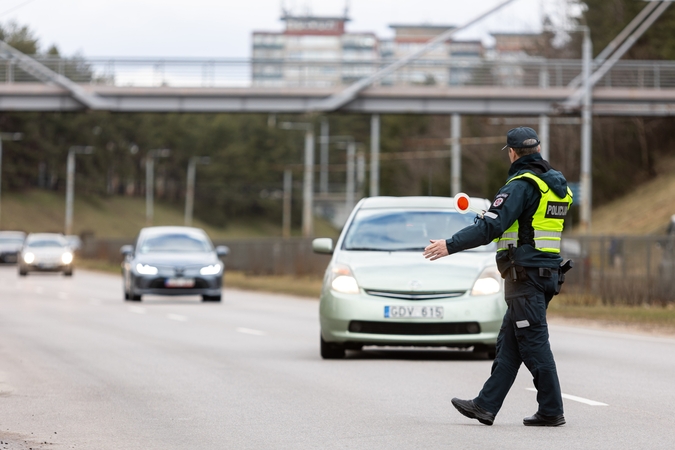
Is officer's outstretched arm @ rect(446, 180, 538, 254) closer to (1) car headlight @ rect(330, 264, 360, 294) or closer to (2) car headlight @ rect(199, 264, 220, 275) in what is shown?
(1) car headlight @ rect(330, 264, 360, 294)

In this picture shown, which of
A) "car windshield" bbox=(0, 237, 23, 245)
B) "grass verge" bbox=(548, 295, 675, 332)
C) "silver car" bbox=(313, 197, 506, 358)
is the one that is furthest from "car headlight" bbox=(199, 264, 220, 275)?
"car windshield" bbox=(0, 237, 23, 245)

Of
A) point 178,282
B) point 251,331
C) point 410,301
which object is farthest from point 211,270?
point 410,301

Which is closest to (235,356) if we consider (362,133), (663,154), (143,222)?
(663,154)

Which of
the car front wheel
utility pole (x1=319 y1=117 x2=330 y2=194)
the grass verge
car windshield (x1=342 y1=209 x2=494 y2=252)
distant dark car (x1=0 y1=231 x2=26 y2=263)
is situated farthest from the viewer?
utility pole (x1=319 y1=117 x2=330 y2=194)

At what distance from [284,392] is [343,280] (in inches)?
113

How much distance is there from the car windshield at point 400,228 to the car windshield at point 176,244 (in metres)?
15.1

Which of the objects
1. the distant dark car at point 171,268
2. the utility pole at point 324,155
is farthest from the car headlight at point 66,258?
the utility pole at point 324,155

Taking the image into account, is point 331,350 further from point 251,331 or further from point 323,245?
point 251,331

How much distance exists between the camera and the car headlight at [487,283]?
47.6ft

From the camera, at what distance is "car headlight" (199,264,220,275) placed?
2980 cm

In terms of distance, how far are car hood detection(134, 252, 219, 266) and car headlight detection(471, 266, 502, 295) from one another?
15630mm

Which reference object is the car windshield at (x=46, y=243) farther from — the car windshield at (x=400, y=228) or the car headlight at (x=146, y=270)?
the car windshield at (x=400, y=228)

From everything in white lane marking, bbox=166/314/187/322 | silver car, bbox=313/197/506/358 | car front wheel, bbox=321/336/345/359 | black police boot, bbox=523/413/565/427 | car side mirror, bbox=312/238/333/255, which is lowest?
white lane marking, bbox=166/314/187/322

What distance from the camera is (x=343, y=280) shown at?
48.1ft
